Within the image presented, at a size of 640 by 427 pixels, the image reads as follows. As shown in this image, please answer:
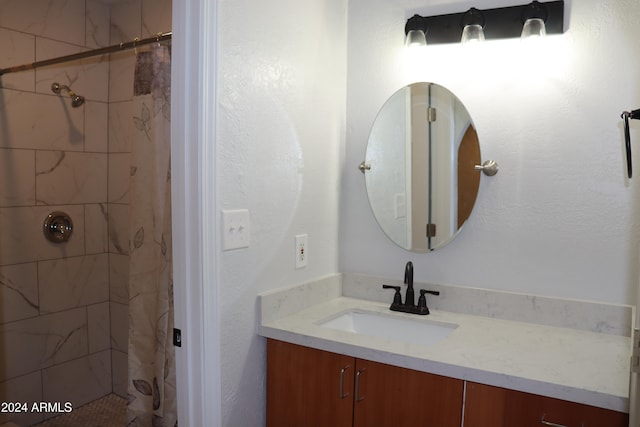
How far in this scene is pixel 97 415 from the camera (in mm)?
2631

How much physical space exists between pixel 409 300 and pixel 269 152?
2.54 ft

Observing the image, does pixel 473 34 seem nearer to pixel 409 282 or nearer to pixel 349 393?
pixel 409 282

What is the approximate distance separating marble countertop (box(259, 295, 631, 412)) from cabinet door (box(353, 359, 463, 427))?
32mm

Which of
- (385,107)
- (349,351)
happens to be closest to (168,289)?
(349,351)

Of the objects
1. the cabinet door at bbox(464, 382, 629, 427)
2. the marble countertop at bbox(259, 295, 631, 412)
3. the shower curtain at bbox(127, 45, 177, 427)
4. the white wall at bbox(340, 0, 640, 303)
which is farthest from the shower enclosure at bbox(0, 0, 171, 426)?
the cabinet door at bbox(464, 382, 629, 427)

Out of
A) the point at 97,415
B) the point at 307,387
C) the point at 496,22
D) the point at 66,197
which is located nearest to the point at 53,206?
the point at 66,197

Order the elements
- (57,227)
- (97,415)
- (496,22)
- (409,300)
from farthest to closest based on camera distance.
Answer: (97,415) → (57,227) → (409,300) → (496,22)

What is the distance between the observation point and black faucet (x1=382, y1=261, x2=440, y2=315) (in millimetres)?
1804

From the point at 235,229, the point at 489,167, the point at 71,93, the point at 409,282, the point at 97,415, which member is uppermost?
the point at 71,93

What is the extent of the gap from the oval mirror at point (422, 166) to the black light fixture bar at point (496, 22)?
0.20 m

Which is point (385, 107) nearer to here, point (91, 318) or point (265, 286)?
point (265, 286)

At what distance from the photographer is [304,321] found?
168 centimetres

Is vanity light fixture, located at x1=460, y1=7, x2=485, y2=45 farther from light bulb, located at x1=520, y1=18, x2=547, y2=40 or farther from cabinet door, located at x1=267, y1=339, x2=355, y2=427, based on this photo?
cabinet door, located at x1=267, y1=339, x2=355, y2=427

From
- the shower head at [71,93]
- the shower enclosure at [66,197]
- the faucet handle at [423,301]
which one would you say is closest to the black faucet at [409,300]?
the faucet handle at [423,301]
